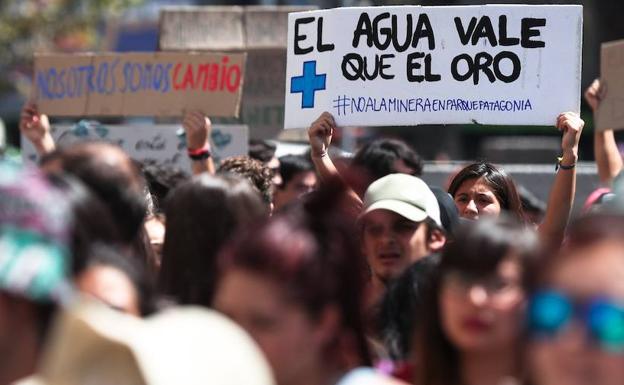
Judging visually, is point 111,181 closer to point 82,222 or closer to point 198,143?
point 82,222

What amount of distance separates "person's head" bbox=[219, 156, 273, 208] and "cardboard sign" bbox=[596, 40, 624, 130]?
160cm

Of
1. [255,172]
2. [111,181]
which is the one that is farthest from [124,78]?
[111,181]

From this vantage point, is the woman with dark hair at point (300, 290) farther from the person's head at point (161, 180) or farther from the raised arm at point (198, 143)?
the person's head at point (161, 180)

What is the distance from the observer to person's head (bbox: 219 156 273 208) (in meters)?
6.19

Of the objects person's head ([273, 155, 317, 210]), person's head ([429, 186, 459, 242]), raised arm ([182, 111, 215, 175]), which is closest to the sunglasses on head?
person's head ([429, 186, 459, 242])

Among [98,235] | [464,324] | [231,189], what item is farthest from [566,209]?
[98,235]

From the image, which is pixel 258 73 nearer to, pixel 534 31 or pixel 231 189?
pixel 534 31

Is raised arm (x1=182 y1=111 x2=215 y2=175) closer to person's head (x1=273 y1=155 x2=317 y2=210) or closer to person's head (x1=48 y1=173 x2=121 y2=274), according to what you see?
person's head (x1=273 y1=155 x2=317 y2=210)

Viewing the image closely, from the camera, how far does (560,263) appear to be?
84.8 inches

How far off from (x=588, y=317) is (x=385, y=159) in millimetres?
4401

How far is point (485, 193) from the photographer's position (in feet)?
19.2

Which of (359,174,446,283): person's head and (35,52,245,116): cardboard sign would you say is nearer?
(359,174,446,283): person's head

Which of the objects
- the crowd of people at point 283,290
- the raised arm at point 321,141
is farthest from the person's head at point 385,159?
the crowd of people at point 283,290

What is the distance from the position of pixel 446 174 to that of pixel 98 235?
23.4 ft
